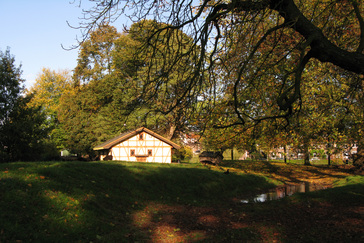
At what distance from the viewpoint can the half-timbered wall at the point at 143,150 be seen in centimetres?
3522

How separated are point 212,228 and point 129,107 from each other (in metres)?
5.08

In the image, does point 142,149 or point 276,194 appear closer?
point 276,194

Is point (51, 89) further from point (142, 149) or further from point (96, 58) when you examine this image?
point (142, 149)

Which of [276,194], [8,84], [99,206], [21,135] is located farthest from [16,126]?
[276,194]

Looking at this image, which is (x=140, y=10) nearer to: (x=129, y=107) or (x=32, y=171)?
(x=129, y=107)

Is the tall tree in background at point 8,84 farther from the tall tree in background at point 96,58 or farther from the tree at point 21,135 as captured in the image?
the tall tree in background at point 96,58

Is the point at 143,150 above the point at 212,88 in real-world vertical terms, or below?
below

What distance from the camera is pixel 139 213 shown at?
1153cm

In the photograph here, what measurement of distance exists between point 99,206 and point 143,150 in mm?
25229

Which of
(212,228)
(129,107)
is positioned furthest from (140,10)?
(212,228)

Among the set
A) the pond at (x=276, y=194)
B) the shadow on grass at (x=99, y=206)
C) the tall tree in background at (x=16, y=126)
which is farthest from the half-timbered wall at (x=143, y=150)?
the shadow on grass at (x=99, y=206)

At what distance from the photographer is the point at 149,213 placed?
11.8 m

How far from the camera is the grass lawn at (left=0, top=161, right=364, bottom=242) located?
774 cm

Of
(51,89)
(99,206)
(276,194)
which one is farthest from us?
(51,89)
